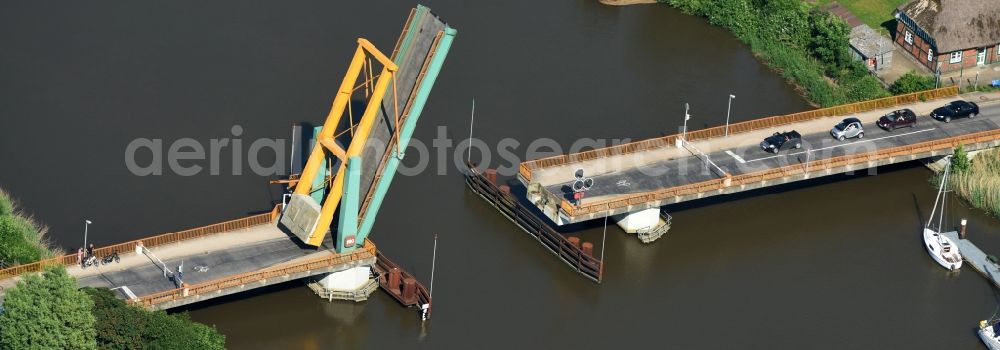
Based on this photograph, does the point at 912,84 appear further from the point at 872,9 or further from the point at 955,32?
the point at 872,9

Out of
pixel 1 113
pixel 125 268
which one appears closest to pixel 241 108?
pixel 1 113

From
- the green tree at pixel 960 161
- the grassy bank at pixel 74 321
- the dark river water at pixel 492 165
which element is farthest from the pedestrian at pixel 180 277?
the green tree at pixel 960 161

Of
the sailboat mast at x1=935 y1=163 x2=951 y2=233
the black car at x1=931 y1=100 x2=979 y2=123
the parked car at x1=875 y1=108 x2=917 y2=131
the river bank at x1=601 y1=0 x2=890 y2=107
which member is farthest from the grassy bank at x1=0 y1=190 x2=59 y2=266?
the black car at x1=931 y1=100 x2=979 y2=123

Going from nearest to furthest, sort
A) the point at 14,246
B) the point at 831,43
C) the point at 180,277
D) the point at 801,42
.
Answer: the point at 180,277
the point at 14,246
the point at 831,43
the point at 801,42

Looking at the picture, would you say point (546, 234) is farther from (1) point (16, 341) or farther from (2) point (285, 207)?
(1) point (16, 341)

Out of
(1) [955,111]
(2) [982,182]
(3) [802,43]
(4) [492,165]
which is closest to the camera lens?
(2) [982,182]

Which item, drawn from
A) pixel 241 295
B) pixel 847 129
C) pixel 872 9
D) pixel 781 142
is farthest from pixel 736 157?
pixel 241 295
